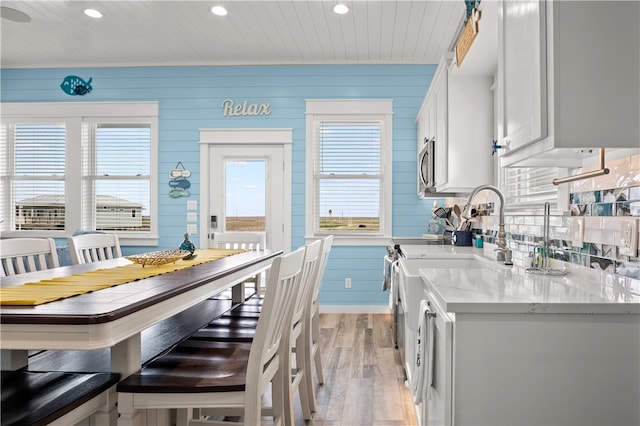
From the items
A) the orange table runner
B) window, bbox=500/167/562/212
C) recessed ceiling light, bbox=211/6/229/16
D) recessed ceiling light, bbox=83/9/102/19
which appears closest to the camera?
the orange table runner

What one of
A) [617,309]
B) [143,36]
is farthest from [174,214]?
[617,309]

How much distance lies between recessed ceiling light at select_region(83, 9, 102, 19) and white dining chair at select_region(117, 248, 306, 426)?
11.6ft

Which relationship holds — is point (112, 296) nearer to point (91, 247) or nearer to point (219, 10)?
point (91, 247)

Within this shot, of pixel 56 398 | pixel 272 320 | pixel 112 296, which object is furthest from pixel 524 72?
pixel 56 398

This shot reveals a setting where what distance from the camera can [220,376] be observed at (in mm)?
1688

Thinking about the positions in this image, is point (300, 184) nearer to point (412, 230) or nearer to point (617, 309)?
point (412, 230)

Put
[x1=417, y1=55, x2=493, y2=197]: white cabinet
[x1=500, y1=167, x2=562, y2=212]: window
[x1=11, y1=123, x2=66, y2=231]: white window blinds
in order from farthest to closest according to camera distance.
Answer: [x1=11, y1=123, x2=66, y2=231]: white window blinds < [x1=417, y1=55, x2=493, y2=197]: white cabinet < [x1=500, y1=167, x2=562, y2=212]: window

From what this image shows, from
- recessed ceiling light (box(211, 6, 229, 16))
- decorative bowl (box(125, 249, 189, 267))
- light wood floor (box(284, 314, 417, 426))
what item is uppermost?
recessed ceiling light (box(211, 6, 229, 16))

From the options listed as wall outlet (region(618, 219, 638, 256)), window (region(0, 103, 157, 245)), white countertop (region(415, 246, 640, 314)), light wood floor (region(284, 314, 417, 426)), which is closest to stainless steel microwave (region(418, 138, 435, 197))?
light wood floor (region(284, 314, 417, 426))

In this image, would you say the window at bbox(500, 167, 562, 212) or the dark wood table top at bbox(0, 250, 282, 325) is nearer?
the dark wood table top at bbox(0, 250, 282, 325)

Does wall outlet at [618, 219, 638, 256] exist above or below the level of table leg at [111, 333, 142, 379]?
above

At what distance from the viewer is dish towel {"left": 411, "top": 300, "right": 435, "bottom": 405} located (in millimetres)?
1635

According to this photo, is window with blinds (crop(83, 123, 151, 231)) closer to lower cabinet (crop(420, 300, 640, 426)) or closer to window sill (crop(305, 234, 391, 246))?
window sill (crop(305, 234, 391, 246))

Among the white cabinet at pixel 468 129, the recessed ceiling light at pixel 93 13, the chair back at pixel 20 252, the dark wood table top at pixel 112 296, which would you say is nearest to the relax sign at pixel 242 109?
the recessed ceiling light at pixel 93 13
